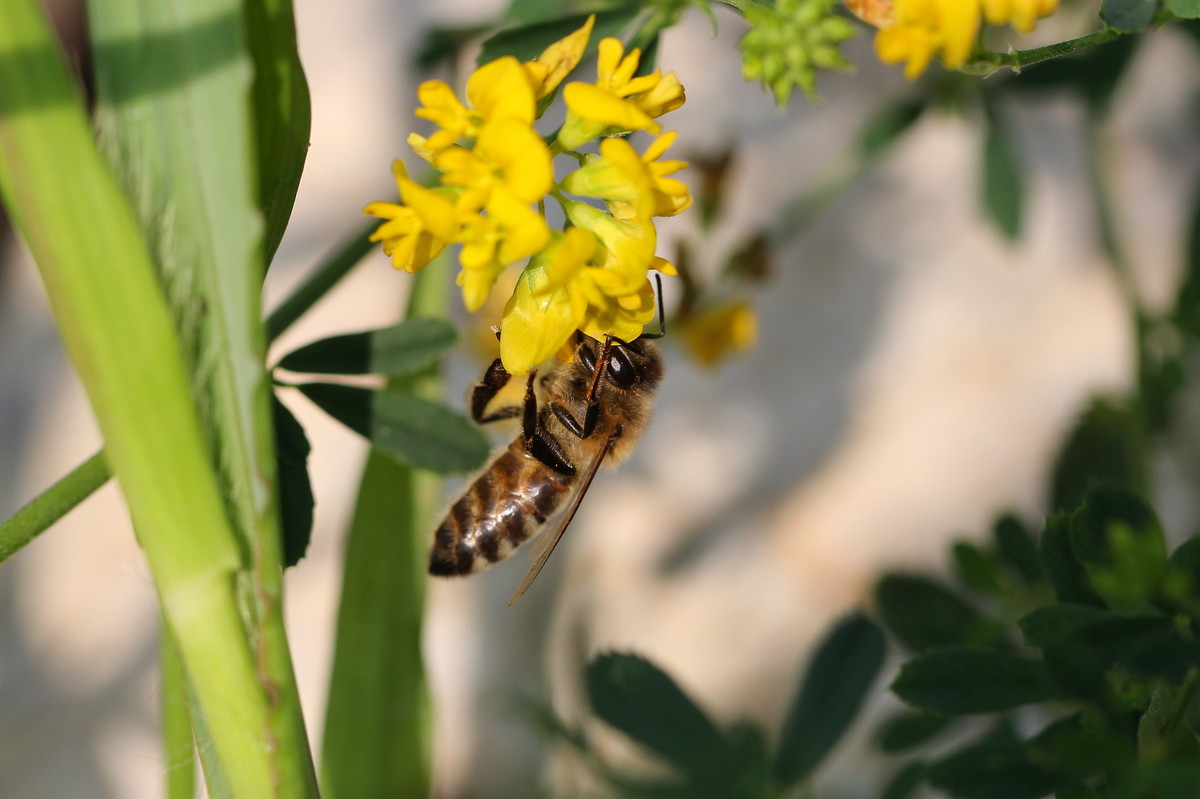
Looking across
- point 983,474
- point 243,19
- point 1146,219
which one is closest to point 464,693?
point 983,474

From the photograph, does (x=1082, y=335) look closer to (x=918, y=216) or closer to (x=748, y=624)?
(x=918, y=216)

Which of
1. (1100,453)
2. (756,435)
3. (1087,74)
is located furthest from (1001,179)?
(756,435)

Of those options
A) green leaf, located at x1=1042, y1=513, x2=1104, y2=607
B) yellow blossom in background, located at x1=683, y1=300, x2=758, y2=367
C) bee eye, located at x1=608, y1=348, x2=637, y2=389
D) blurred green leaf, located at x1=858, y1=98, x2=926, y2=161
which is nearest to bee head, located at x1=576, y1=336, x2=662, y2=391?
bee eye, located at x1=608, y1=348, x2=637, y2=389

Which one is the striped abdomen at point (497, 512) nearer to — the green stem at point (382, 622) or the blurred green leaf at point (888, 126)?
the green stem at point (382, 622)

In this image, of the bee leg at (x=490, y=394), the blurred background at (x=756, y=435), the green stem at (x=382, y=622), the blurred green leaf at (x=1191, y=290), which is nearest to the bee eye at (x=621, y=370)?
the bee leg at (x=490, y=394)

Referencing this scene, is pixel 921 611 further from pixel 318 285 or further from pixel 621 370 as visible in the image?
pixel 318 285
